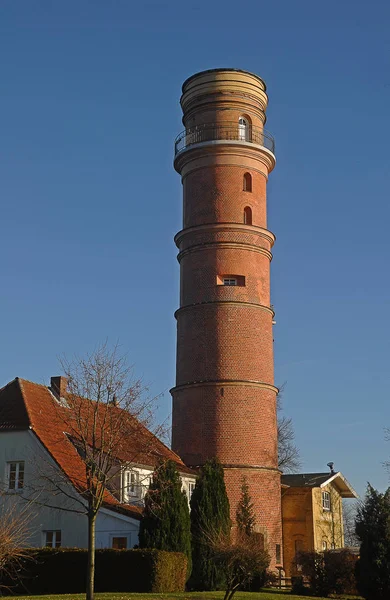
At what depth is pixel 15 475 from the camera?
95.2ft

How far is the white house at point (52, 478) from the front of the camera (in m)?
27.7

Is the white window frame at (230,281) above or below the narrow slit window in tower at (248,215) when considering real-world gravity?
below

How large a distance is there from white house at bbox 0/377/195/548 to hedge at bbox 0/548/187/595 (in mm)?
1864

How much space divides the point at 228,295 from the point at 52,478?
11.2m

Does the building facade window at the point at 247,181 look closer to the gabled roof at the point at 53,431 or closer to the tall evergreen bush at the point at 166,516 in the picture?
the gabled roof at the point at 53,431

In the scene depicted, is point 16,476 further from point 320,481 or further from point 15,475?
point 320,481

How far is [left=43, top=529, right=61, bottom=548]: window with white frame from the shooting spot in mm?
28141

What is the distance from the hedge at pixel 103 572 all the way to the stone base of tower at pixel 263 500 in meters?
6.91

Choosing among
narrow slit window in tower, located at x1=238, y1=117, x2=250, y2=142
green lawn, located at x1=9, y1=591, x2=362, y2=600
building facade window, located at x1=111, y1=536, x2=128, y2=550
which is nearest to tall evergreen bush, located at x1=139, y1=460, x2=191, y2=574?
building facade window, located at x1=111, y1=536, x2=128, y2=550

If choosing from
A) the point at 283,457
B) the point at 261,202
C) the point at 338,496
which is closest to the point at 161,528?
the point at 261,202

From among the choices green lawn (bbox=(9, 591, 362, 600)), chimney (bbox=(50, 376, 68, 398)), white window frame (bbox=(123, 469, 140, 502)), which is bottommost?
green lawn (bbox=(9, 591, 362, 600))

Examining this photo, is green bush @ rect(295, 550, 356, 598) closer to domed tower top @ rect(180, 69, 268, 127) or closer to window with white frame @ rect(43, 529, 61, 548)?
window with white frame @ rect(43, 529, 61, 548)

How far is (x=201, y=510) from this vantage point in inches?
1160

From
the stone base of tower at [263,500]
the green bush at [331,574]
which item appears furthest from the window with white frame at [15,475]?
the green bush at [331,574]
